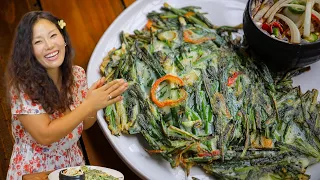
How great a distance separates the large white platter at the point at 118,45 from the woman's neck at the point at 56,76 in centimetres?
29

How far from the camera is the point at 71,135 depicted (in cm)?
171

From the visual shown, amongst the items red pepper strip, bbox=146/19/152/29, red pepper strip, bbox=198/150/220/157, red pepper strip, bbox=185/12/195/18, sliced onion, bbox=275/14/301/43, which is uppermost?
red pepper strip, bbox=146/19/152/29

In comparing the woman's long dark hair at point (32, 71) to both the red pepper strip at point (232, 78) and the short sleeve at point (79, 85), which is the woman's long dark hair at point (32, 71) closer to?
the short sleeve at point (79, 85)

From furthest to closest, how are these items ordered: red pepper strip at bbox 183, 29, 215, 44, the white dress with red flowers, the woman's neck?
1. red pepper strip at bbox 183, 29, 215, 44
2. the white dress with red flowers
3. the woman's neck

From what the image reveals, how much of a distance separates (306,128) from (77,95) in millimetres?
907

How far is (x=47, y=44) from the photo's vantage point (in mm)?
1437

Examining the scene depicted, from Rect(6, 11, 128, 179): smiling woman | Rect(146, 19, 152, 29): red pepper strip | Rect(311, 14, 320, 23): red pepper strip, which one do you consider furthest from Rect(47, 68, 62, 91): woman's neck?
Rect(311, 14, 320, 23): red pepper strip

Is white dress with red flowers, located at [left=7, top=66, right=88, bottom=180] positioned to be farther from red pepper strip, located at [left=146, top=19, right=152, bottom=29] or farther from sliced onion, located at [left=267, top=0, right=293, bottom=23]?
sliced onion, located at [left=267, top=0, right=293, bottom=23]

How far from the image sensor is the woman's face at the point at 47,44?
144cm

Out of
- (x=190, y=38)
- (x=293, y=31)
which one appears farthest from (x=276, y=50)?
(x=190, y=38)

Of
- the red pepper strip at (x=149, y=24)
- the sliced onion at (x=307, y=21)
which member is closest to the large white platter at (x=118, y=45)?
the red pepper strip at (x=149, y=24)

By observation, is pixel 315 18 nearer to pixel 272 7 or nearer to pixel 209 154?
pixel 272 7

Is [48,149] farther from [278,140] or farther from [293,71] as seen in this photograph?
[293,71]

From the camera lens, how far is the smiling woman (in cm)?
144
